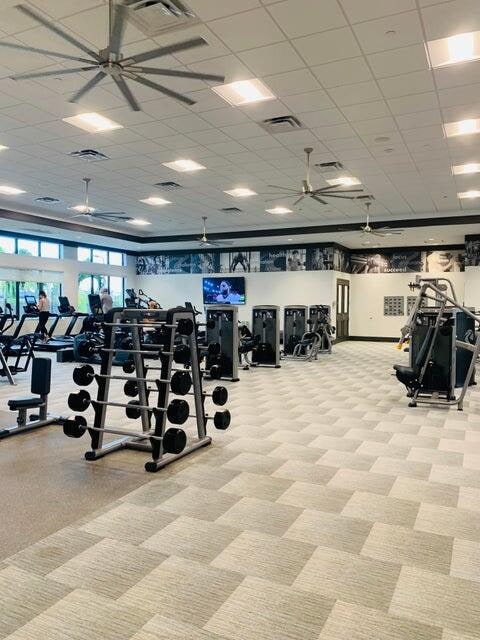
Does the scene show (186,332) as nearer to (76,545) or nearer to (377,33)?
(76,545)

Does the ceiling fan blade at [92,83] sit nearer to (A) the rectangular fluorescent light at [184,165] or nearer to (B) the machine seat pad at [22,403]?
(B) the machine seat pad at [22,403]

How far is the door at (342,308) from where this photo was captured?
16859 mm

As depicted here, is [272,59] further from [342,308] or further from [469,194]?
[342,308]

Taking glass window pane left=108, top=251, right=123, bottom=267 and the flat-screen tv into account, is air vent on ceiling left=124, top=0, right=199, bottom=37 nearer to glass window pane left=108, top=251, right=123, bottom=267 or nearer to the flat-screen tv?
the flat-screen tv

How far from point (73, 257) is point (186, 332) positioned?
45.3 ft

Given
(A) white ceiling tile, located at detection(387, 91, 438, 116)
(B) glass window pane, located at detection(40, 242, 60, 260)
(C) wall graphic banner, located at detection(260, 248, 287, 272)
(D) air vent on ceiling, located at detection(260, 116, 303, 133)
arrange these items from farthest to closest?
1. (C) wall graphic banner, located at detection(260, 248, 287, 272)
2. (B) glass window pane, located at detection(40, 242, 60, 260)
3. (D) air vent on ceiling, located at detection(260, 116, 303, 133)
4. (A) white ceiling tile, located at detection(387, 91, 438, 116)

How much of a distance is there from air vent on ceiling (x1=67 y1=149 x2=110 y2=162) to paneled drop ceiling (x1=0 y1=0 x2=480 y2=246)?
0.14m

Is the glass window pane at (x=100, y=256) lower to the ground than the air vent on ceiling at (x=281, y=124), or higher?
lower

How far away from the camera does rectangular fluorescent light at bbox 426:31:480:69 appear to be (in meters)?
4.36

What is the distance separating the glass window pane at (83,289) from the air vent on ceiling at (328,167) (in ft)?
35.4

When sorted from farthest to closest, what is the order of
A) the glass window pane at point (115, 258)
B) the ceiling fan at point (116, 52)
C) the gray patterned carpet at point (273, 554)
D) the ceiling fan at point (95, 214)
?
the glass window pane at point (115, 258), the ceiling fan at point (95, 214), the ceiling fan at point (116, 52), the gray patterned carpet at point (273, 554)

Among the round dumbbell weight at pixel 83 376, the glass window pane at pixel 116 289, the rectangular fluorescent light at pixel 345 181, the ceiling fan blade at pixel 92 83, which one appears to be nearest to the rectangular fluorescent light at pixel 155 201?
the rectangular fluorescent light at pixel 345 181

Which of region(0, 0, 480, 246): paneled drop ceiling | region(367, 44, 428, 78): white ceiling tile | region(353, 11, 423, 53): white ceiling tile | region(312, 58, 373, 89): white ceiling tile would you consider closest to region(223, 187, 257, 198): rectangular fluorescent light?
region(0, 0, 480, 246): paneled drop ceiling

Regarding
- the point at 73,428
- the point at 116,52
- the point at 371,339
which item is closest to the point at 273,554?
the point at 73,428
